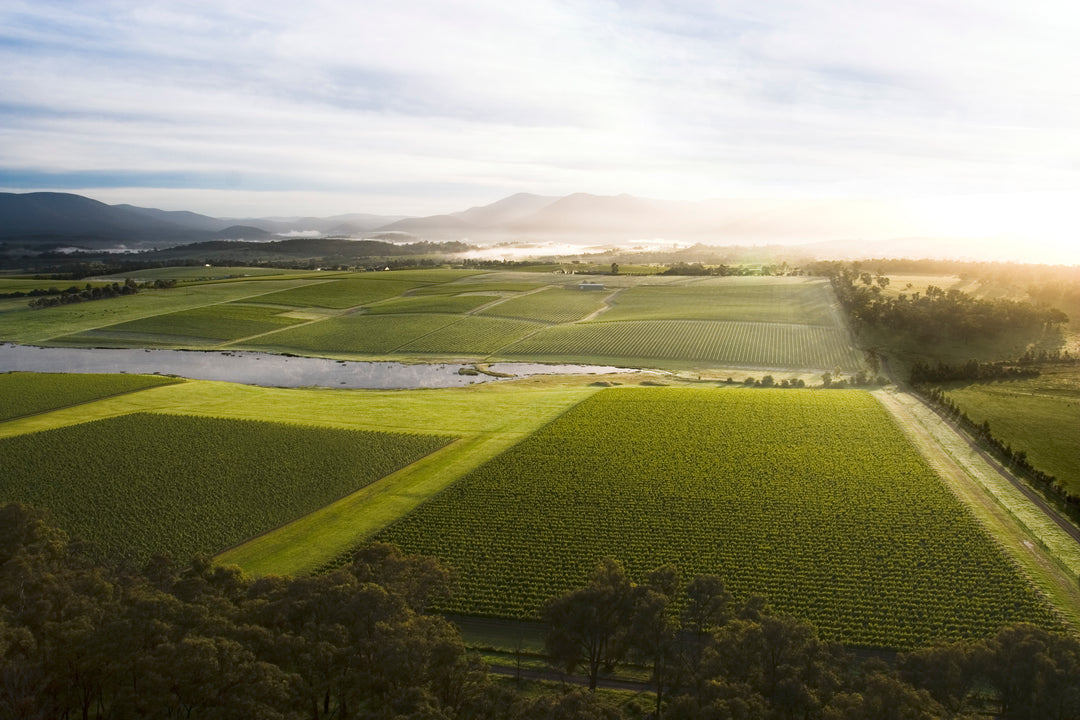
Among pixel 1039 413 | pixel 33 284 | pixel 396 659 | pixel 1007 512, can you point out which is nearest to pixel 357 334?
pixel 1007 512

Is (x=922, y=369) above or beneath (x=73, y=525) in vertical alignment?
above

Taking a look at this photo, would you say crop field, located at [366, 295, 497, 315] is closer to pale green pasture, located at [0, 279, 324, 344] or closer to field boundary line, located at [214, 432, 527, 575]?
pale green pasture, located at [0, 279, 324, 344]

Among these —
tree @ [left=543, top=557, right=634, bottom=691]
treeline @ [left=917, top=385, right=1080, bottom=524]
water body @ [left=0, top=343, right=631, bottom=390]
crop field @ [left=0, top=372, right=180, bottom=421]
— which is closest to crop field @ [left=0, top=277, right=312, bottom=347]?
water body @ [left=0, top=343, right=631, bottom=390]

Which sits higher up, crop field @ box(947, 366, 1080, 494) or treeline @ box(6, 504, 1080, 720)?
crop field @ box(947, 366, 1080, 494)

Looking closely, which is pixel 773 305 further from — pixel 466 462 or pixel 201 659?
pixel 201 659

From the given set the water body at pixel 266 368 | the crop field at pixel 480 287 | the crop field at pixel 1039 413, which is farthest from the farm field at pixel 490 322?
the crop field at pixel 1039 413

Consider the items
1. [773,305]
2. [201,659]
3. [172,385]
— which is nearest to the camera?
[201,659]

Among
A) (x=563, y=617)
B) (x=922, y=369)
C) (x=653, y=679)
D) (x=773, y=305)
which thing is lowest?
(x=653, y=679)

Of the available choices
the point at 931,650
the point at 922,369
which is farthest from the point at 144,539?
the point at 922,369
